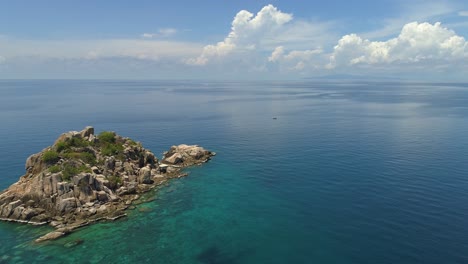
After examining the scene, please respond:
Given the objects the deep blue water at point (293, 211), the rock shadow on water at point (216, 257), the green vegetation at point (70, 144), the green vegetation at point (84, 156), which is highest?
the green vegetation at point (70, 144)

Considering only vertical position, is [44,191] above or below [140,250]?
above

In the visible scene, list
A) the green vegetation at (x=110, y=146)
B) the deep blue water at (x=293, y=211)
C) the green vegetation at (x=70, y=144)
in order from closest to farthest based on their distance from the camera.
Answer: the deep blue water at (x=293, y=211), the green vegetation at (x=70, y=144), the green vegetation at (x=110, y=146)

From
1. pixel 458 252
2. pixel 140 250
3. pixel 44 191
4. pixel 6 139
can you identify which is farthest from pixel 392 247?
pixel 6 139

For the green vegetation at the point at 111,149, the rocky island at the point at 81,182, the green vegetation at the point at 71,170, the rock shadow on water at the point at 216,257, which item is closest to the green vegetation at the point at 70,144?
the rocky island at the point at 81,182

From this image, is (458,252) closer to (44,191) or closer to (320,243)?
(320,243)

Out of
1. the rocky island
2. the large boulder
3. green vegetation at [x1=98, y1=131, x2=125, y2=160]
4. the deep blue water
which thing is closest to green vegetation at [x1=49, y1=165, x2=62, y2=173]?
the rocky island

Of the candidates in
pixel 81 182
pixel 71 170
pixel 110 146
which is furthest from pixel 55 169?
pixel 110 146

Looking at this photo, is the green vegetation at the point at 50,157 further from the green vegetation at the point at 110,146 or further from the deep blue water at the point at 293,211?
the deep blue water at the point at 293,211

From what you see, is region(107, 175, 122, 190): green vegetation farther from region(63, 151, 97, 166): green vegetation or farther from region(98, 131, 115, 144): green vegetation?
region(98, 131, 115, 144): green vegetation
